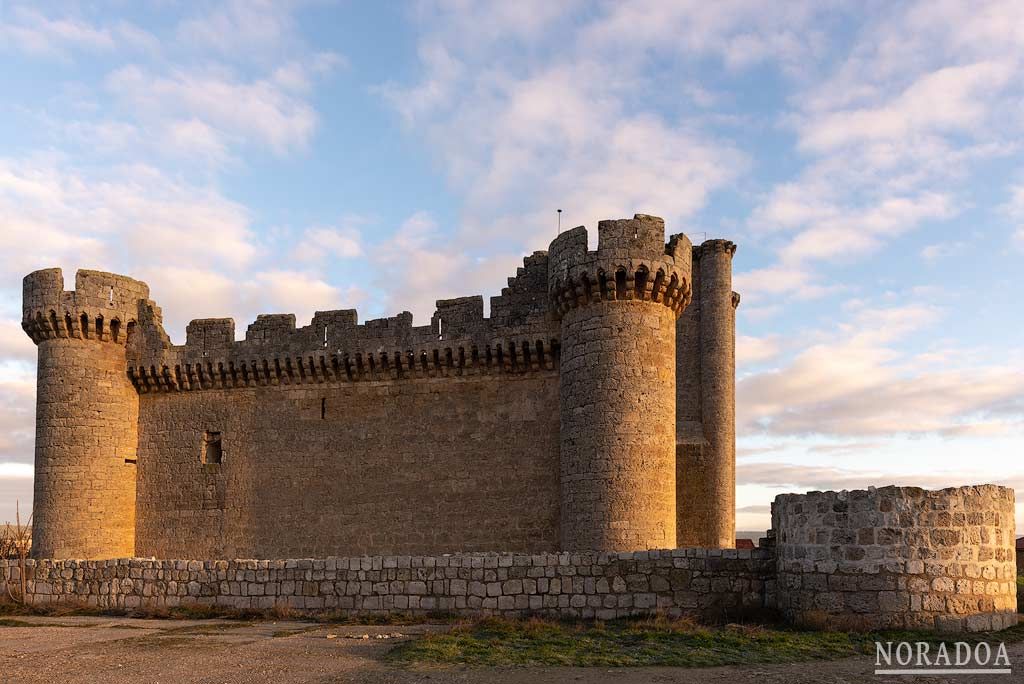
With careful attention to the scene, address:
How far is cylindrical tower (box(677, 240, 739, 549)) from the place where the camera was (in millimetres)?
20531

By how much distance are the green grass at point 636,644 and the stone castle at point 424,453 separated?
1.01m

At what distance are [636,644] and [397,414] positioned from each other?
10.8 m

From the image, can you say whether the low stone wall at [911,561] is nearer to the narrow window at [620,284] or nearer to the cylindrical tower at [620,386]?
the cylindrical tower at [620,386]

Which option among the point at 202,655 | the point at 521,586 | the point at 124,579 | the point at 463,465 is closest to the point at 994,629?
the point at 521,586

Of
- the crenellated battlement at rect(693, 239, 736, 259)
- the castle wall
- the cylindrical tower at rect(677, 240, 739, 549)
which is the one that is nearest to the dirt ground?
the castle wall

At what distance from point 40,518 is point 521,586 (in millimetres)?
13515

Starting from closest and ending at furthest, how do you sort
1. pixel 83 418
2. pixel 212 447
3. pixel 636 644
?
pixel 636 644, pixel 83 418, pixel 212 447

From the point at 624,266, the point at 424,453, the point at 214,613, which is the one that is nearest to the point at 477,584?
the point at 214,613

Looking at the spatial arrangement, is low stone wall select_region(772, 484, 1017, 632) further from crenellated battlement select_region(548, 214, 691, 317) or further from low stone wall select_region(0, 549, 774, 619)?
crenellated battlement select_region(548, 214, 691, 317)

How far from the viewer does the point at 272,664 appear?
371 inches

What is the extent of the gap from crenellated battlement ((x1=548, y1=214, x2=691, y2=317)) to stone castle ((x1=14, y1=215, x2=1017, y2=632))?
0.05 m

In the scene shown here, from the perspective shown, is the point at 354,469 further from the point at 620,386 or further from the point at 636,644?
the point at 636,644

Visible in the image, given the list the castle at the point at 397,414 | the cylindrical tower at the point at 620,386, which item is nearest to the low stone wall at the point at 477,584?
the cylindrical tower at the point at 620,386

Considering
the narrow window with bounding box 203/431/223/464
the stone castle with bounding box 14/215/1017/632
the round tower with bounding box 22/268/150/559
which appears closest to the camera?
the stone castle with bounding box 14/215/1017/632
